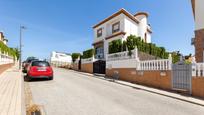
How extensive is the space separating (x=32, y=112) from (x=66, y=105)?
1.42 metres

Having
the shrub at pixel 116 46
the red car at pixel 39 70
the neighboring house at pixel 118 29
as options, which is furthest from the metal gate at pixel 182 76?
the neighboring house at pixel 118 29

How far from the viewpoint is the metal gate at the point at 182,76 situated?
11.7 metres

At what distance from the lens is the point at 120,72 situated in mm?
19328

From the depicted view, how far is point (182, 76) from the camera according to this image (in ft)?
39.8

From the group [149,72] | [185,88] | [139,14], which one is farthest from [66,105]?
[139,14]

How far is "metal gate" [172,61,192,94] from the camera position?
11734 millimetres

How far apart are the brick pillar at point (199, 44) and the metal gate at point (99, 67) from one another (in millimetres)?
10457

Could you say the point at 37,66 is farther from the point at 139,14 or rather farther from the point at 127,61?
the point at 139,14

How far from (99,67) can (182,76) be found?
544 inches

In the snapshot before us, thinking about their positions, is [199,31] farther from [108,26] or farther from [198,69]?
[108,26]

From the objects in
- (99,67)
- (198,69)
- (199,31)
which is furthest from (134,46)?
(198,69)

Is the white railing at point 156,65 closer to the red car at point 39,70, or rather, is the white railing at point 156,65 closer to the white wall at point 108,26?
the red car at point 39,70

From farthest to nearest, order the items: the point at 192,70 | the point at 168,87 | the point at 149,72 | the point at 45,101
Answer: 1. the point at 149,72
2. the point at 168,87
3. the point at 192,70
4. the point at 45,101

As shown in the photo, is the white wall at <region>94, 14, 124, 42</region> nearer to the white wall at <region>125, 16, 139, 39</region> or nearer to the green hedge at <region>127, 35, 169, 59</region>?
→ the white wall at <region>125, 16, 139, 39</region>
